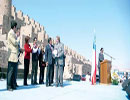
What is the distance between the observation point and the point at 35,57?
19.6 ft

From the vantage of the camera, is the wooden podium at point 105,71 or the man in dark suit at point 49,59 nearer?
the man in dark suit at point 49,59

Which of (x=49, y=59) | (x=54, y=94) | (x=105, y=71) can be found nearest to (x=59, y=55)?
(x=49, y=59)

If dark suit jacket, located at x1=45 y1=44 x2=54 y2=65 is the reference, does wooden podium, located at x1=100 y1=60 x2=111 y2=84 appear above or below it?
below

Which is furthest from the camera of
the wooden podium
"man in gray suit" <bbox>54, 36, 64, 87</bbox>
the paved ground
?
the wooden podium

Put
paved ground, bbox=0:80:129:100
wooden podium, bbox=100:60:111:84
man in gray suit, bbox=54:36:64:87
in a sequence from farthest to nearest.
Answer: wooden podium, bbox=100:60:111:84
man in gray suit, bbox=54:36:64:87
paved ground, bbox=0:80:129:100

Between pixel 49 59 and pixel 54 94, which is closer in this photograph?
pixel 54 94

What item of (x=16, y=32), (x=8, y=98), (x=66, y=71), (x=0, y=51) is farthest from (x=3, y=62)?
(x=8, y=98)

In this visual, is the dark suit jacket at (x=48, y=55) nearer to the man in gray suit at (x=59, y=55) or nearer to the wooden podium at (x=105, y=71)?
the man in gray suit at (x=59, y=55)

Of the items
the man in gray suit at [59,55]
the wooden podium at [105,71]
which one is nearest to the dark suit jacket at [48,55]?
the man in gray suit at [59,55]

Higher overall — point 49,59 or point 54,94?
point 49,59

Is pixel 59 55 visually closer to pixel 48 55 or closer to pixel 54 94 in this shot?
pixel 48 55

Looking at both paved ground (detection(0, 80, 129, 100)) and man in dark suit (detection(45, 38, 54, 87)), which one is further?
man in dark suit (detection(45, 38, 54, 87))

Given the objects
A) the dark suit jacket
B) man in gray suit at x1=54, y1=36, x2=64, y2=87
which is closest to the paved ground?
man in gray suit at x1=54, y1=36, x2=64, y2=87

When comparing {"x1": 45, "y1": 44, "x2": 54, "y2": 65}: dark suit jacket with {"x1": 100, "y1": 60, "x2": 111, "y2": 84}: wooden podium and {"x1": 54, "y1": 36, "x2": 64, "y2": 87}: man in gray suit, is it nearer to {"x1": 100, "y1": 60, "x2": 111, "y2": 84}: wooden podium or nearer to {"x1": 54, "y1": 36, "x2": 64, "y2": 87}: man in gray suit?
{"x1": 54, "y1": 36, "x2": 64, "y2": 87}: man in gray suit
